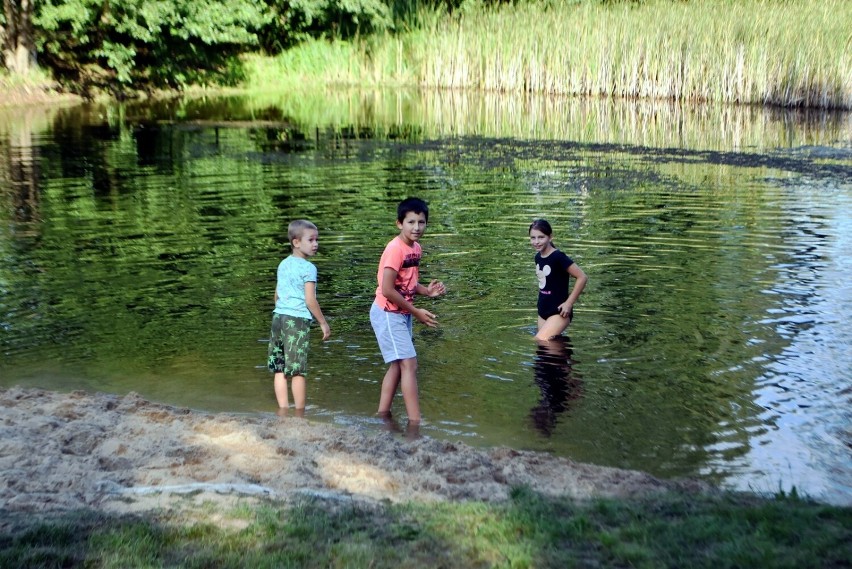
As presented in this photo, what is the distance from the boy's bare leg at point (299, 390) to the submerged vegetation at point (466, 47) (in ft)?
84.4

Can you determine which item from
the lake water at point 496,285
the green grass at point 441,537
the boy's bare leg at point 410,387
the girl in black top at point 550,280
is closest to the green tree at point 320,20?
the lake water at point 496,285

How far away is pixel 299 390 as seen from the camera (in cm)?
794

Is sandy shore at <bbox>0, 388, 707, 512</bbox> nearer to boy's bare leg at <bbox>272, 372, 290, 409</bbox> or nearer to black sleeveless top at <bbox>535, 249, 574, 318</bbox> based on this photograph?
boy's bare leg at <bbox>272, 372, 290, 409</bbox>

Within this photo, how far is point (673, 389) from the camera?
852cm

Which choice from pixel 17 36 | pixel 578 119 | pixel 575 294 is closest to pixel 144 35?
pixel 17 36

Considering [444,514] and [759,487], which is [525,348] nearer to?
[759,487]

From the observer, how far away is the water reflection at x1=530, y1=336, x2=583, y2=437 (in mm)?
7949

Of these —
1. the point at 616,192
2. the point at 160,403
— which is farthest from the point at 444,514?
the point at 616,192

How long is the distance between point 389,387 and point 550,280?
262cm

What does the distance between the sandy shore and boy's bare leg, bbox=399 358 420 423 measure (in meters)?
0.45

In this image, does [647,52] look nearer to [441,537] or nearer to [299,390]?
[299,390]

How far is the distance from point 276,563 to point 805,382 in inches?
223

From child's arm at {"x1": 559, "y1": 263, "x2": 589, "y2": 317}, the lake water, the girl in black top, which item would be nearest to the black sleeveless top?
the girl in black top

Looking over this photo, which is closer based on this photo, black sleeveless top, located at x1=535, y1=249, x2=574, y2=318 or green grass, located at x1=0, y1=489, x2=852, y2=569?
green grass, located at x1=0, y1=489, x2=852, y2=569
